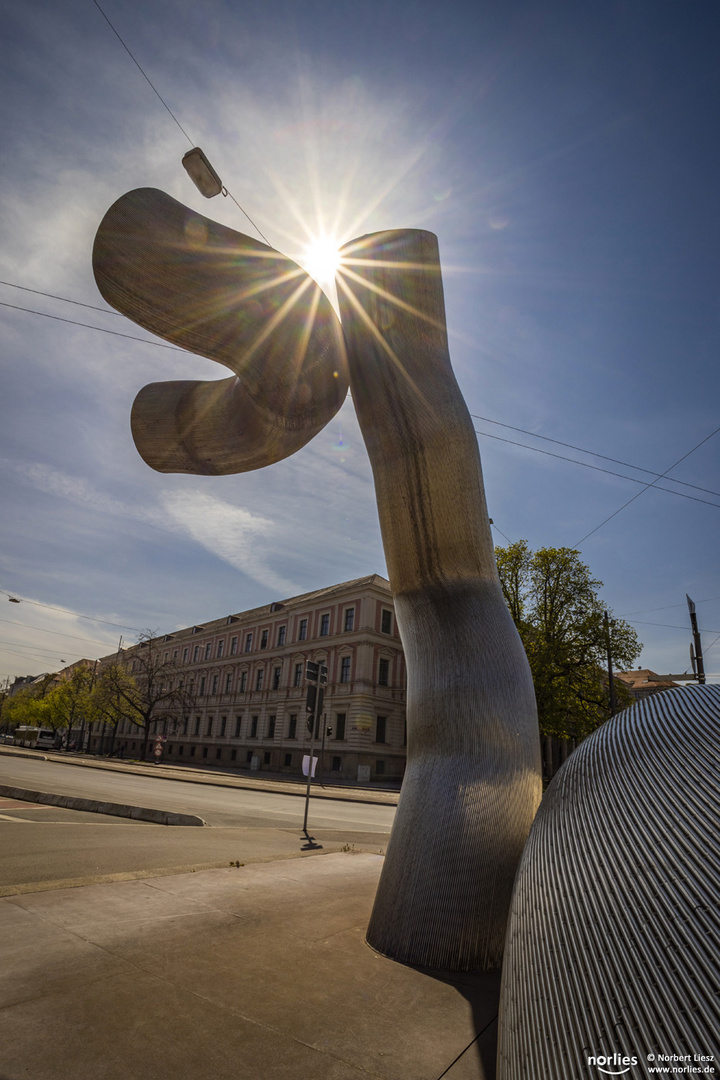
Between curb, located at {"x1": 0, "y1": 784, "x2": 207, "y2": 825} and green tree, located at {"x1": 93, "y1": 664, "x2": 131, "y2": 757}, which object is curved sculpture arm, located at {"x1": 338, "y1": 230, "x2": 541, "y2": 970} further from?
green tree, located at {"x1": 93, "y1": 664, "x2": 131, "y2": 757}

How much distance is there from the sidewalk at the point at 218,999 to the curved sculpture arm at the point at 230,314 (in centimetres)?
351

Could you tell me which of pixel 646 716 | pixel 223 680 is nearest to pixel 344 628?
pixel 223 680

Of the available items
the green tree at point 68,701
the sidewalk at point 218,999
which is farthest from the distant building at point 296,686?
the sidewalk at point 218,999

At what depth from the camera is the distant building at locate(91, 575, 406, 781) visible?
37969 millimetres

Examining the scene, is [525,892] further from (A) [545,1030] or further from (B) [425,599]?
(B) [425,599]

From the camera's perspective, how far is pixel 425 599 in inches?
175

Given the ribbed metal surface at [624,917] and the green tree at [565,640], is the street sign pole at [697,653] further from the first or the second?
the ribbed metal surface at [624,917]

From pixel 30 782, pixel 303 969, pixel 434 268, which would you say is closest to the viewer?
pixel 303 969

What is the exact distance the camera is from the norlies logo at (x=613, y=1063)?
126cm

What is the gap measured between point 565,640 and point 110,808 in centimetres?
1999

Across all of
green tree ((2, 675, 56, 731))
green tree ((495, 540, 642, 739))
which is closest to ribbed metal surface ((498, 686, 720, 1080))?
green tree ((495, 540, 642, 739))

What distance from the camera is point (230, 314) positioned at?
4488 mm

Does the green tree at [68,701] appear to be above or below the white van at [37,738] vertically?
above

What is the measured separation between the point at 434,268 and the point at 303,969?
488cm
